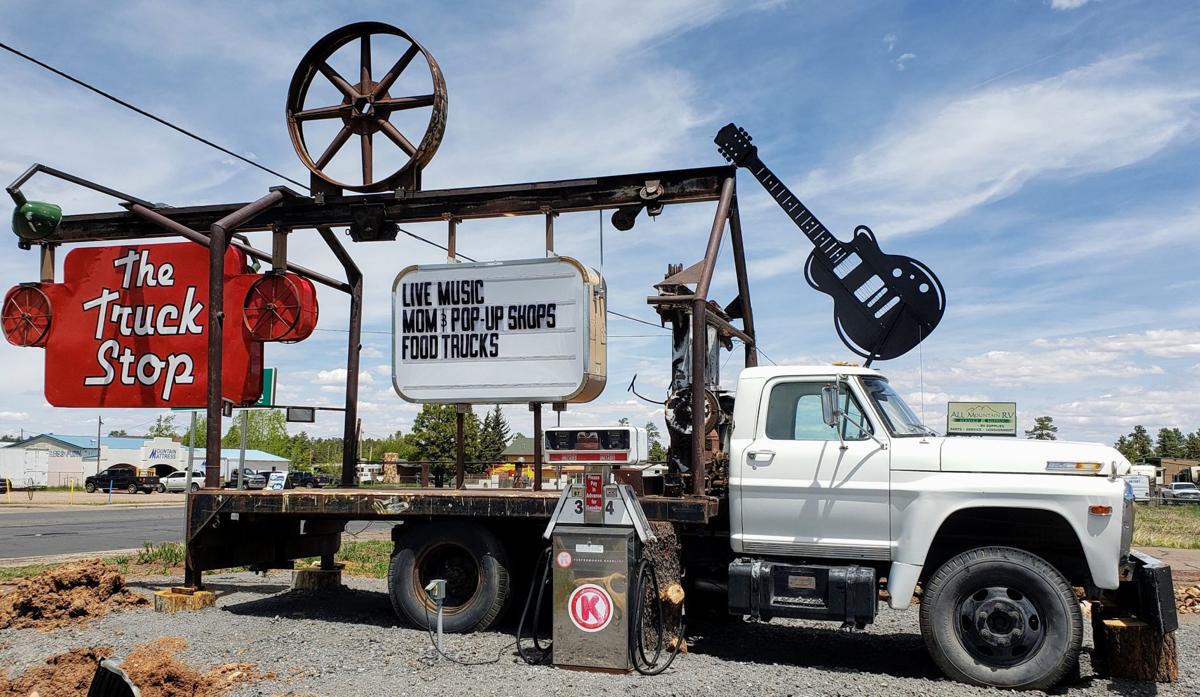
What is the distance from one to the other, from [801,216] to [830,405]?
31.9 feet

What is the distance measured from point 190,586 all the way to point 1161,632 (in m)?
9.02

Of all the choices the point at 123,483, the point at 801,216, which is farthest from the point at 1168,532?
the point at 123,483

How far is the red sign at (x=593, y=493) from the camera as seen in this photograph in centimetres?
758

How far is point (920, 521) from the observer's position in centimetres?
738

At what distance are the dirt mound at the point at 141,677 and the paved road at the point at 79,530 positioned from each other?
1328 cm

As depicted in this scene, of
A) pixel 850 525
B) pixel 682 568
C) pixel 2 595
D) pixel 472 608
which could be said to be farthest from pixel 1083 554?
pixel 2 595

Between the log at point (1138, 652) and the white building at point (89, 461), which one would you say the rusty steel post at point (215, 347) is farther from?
the white building at point (89, 461)

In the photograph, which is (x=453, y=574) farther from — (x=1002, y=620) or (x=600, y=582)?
(x=1002, y=620)

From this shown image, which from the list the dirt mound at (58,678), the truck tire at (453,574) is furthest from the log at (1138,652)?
the dirt mound at (58,678)

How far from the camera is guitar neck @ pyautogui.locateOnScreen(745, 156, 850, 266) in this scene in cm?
1523

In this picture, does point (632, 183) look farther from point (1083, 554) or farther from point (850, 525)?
point (1083, 554)

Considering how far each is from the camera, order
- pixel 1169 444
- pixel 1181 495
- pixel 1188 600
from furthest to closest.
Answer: pixel 1169 444 < pixel 1181 495 < pixel 1188 600

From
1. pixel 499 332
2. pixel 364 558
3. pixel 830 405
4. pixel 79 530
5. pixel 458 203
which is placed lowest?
pixel 79 530

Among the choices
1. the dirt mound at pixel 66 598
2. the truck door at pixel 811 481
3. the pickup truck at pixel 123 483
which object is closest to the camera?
the truck door at pixel 811 481
